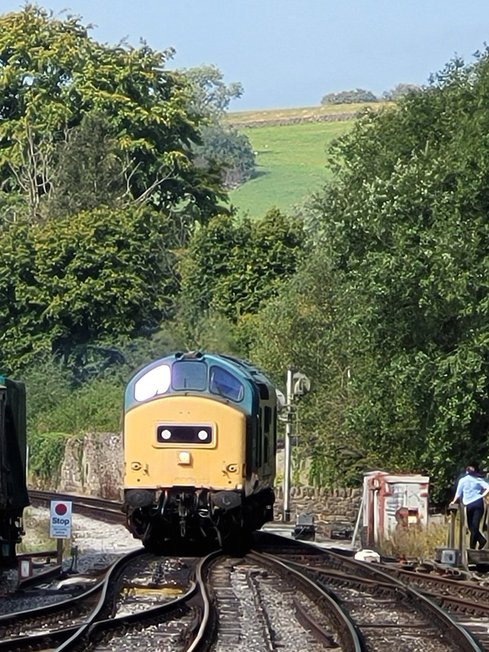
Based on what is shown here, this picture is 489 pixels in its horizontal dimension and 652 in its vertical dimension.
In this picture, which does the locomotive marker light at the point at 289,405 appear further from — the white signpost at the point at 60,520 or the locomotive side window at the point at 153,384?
the white signpost at the point at 60,520

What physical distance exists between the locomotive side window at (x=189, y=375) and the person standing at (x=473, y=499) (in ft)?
13.6

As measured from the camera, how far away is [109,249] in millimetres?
59625

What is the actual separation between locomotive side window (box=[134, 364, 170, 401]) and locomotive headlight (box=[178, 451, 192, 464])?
1015 millimetres

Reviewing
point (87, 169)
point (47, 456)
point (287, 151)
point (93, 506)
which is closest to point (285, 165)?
point (287, 151)

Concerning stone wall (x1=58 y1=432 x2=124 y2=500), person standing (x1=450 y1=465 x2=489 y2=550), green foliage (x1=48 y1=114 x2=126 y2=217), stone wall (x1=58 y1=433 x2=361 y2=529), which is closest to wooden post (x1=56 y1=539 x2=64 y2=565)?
person standing (x1=450 y1=465 x2=489 y2=550)

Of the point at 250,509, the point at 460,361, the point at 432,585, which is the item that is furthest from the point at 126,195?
the point at 432,585

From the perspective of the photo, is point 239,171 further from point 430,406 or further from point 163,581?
point 163,581

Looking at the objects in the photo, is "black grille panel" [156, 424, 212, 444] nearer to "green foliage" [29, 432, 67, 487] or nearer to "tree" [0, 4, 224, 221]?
"green foliage" [29, 432, 67, 487]

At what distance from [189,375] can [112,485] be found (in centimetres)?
2090

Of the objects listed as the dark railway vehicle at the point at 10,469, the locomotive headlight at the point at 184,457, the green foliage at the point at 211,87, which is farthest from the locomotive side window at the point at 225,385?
the green foliage at the point at 211,87

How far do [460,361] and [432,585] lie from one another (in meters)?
9.20

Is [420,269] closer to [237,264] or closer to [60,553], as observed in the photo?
[60,553]

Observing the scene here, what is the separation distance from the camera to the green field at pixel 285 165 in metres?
112

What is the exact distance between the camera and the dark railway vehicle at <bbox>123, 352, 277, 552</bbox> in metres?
22.6
